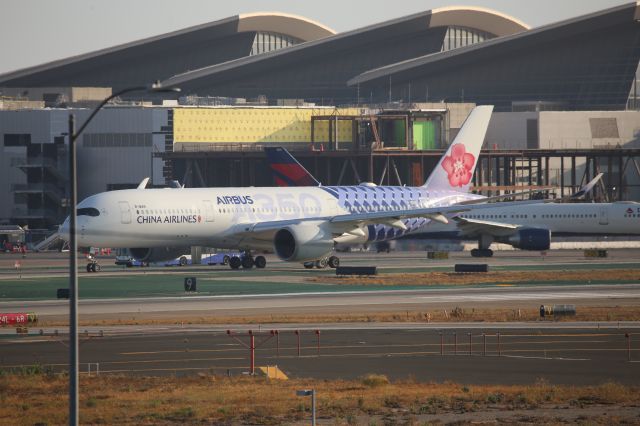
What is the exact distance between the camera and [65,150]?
139 m

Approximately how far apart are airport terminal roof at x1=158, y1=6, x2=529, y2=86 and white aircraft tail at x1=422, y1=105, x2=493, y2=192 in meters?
80.4

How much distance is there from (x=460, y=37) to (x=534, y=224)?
303 ft

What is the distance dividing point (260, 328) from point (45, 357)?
10.0m

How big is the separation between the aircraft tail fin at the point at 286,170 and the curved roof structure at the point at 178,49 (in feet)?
232

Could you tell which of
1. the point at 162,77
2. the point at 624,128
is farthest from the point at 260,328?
the point at 162,77

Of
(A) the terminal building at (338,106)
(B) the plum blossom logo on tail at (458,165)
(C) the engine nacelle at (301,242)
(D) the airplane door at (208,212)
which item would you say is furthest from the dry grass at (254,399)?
(A) the terminal building at (338,106)

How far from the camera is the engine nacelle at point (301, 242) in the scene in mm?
78562

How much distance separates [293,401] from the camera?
3083 centimetres

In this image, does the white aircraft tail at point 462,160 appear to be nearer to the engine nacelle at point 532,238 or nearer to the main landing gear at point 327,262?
the engine nacelle at point 532,238

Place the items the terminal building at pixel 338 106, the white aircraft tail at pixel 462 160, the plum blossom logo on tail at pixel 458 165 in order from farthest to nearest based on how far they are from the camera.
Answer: the terminal building at pixel 338 106, the plum blossom logo on tail at pixel 458 165, the white aircraft tail at pixel 462 160

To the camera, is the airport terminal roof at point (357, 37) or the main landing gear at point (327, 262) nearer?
the main landing gear at point (327, 262)

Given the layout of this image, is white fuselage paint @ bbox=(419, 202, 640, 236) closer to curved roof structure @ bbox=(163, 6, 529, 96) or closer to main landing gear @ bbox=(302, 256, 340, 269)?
main landing gear @ bbox=(302, 256, 340, 269)

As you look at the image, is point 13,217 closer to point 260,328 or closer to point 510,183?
point 510,183

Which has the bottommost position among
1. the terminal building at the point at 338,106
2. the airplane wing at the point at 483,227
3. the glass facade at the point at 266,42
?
the airplane wing at the point at 483,227
